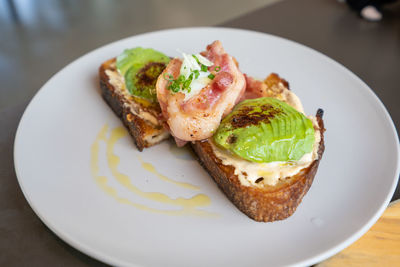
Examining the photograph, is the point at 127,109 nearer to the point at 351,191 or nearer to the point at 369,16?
the point at 351,191

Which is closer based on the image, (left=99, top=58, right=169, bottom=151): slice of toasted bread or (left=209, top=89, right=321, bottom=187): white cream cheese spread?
(left=209, top=89, right=321, bottom=187): white cream cheese spread

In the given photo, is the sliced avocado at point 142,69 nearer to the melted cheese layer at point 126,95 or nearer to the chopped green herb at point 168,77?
the melted cheese layer at point 126,95

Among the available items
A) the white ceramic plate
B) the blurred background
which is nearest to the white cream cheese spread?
the white ceramic plate

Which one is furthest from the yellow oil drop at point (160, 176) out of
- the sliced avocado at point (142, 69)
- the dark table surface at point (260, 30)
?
the dark table surface at point (260, 30)

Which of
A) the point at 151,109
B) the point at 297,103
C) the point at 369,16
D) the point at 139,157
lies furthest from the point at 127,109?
the point at 369,16

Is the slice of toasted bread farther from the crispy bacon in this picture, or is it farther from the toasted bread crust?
the toasted bread crust
